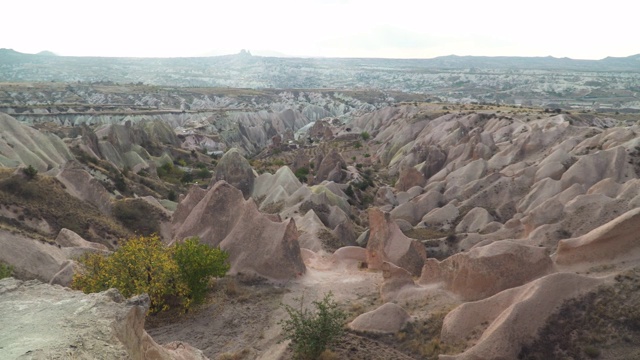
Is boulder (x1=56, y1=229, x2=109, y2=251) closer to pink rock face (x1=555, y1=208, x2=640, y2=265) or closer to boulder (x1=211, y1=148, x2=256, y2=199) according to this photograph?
pink rock face (x1=555, y1=208, x2=640, y2=265)

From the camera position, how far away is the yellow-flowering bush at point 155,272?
21.2 m

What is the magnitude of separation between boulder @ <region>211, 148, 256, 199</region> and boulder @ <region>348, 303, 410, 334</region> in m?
40.8

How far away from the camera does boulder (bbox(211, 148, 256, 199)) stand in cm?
6034

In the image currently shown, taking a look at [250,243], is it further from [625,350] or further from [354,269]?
[625,350]

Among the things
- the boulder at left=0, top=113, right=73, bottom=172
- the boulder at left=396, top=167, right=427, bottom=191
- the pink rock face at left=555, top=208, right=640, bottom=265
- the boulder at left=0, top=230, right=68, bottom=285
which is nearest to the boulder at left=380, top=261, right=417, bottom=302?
the pink rock face at left=555, top=208, right=640, bottom=265

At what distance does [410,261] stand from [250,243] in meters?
9.72

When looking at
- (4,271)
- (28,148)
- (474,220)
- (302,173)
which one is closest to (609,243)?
(474,220)

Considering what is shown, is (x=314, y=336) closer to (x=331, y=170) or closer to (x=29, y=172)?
(x=29, y=172)

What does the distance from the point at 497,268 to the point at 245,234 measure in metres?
15.2

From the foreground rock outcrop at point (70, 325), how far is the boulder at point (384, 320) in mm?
8105

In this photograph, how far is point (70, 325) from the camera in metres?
12.4

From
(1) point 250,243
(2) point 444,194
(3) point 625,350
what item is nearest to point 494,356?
(3) point 625,350

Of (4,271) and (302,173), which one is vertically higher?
(4,271)

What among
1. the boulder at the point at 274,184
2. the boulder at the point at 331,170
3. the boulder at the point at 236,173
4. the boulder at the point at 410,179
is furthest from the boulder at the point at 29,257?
the boulder at the point at 410,179
